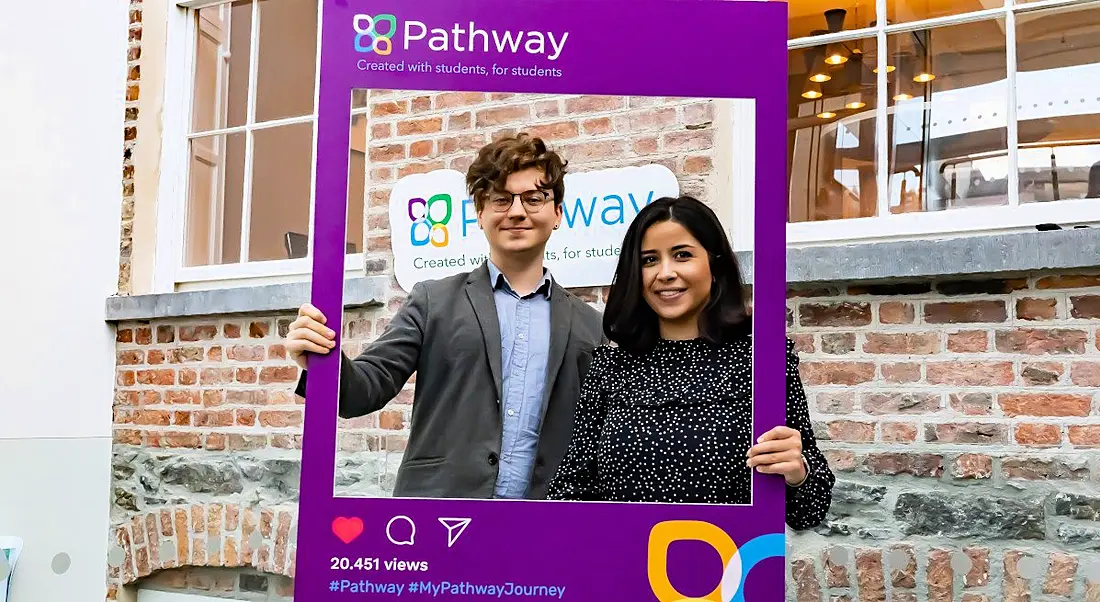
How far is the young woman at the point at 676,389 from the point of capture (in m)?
1.58

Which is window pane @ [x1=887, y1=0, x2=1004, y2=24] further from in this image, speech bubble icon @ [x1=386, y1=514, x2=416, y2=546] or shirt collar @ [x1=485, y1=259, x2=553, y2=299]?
speech bubble icon @ [x1=386, y1=514, x2=416, y2=546]

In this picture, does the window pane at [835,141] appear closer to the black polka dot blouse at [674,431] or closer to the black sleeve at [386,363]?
the black polka dot blouse at [674,431]

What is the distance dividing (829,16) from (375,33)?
5.09ft

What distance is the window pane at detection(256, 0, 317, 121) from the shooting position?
11.5ft

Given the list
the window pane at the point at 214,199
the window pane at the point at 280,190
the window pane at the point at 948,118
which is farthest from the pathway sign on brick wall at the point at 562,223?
the window pane at the point at 214,199

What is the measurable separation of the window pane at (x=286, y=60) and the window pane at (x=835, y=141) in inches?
71.4

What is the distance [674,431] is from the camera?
5.27ft

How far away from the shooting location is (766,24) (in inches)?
63.8

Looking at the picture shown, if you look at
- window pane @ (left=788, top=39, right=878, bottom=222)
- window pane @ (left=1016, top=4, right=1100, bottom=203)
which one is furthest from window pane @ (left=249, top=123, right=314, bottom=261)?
window pane @ (left=1016, top=4, right=1100, bottom=203)

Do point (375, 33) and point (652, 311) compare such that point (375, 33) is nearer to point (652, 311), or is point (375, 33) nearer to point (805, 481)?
point (652, 311)

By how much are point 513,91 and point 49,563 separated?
2.78 m

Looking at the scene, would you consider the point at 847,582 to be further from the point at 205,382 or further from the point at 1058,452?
the point at 205,382

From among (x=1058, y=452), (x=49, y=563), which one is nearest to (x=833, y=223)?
(x=1058, y=452)

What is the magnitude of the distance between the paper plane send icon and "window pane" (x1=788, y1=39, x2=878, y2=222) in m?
1.47
